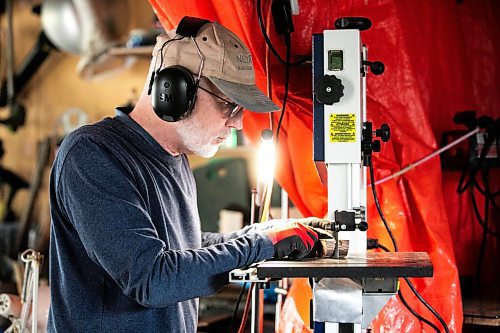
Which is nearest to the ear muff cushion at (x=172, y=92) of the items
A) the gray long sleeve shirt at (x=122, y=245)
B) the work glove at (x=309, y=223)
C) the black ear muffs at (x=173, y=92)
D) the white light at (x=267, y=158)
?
the black ear muffs at (x=173, y=92)

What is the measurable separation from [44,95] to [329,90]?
3733 mm

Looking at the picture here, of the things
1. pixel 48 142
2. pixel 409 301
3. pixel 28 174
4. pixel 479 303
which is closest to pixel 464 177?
pixel 479 303

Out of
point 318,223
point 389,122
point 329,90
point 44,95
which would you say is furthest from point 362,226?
point 44,95

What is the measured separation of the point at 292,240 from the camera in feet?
5.63

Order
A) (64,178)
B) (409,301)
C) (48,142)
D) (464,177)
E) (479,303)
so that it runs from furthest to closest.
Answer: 1. (48,142)
2. (464,177)
3. (479,303)
4. (409,301)
5. (64,178)

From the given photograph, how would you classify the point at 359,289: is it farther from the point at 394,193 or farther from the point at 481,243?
the point at 481,243

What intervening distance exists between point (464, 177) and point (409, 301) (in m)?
0.64

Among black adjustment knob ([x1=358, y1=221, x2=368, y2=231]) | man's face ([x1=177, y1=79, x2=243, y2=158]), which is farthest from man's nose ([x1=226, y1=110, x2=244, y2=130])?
black adjustment knob ([x1=358, y1=221, x2=368, y2=231])

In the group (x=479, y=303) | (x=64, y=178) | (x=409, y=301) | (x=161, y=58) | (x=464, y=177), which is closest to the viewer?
(x=64, y=178)

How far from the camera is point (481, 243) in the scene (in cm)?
284

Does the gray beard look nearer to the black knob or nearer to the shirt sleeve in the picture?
the shirt sleeve

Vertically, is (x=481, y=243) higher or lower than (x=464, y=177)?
lower

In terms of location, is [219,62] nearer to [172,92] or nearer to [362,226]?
[172,92]

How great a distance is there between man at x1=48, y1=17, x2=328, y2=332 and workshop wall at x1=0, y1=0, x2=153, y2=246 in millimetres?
2977
